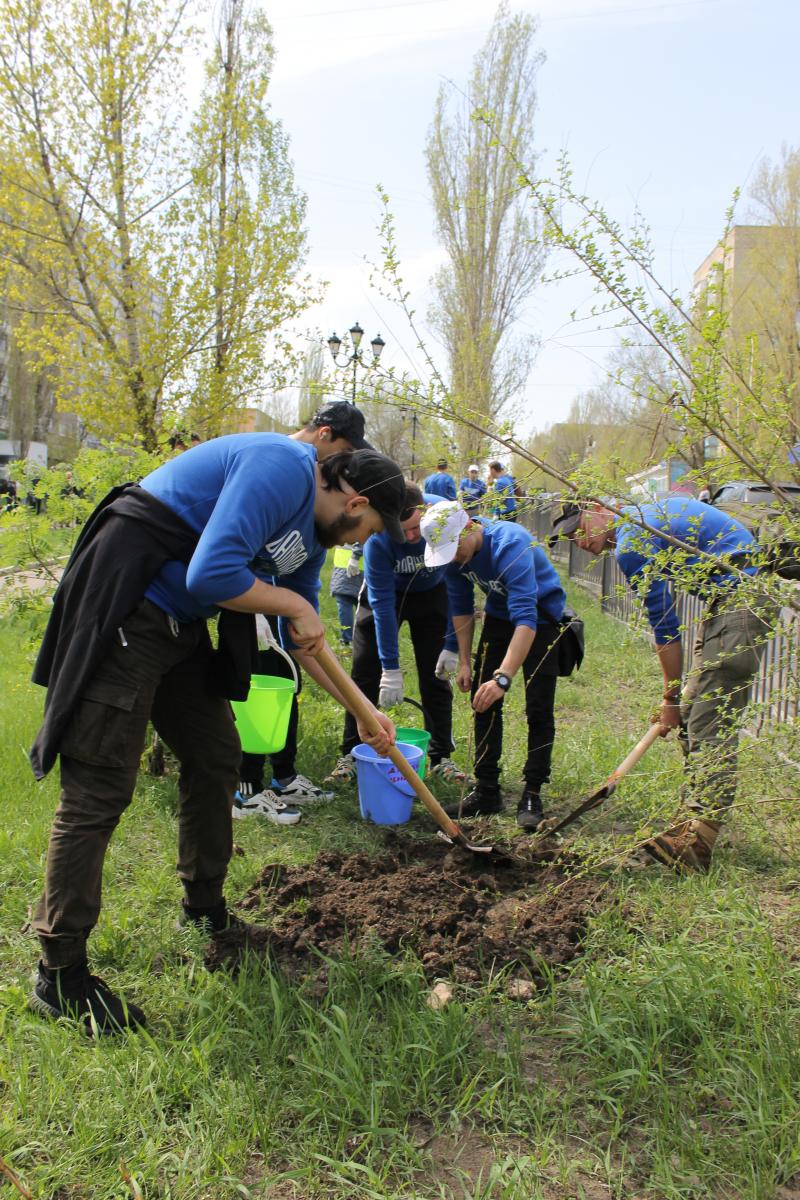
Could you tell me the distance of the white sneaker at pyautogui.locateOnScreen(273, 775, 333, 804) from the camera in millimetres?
4020

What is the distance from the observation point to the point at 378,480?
96.2 inches

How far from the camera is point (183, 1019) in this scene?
223 cm

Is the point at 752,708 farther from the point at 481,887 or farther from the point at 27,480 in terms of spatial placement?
the point at 27,480

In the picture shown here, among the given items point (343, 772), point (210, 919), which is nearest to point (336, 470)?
point (210, 919)

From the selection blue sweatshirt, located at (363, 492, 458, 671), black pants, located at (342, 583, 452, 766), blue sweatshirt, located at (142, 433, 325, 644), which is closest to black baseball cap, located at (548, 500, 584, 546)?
blue sweatshirt, located at (142, 433, 325, 644)

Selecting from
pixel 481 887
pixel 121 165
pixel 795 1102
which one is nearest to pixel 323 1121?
pixel 795 1102

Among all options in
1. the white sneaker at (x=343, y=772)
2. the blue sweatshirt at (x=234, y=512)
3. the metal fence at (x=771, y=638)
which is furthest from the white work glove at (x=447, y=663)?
the blue sweatshirt at (x=234, y=512)

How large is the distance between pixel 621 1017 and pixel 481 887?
970 millimetres

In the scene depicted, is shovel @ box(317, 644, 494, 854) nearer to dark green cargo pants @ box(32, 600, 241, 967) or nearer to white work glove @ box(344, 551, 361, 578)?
dark green cargo pants @ box(32, 600, 241, 967)

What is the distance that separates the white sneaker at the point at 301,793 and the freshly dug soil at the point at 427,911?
732 mm

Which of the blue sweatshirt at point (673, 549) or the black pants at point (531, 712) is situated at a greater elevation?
the blue sweatshirt at point (673, 549)

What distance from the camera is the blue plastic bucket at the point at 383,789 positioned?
3588 millimetres

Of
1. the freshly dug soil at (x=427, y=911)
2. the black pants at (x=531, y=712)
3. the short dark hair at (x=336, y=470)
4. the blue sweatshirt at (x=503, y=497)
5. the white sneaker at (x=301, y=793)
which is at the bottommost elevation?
the white sneaker at (x=301, y=793)

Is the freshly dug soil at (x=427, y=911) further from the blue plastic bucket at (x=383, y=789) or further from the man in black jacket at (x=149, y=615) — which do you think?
the man in black jacket at (x=149, y=615)
